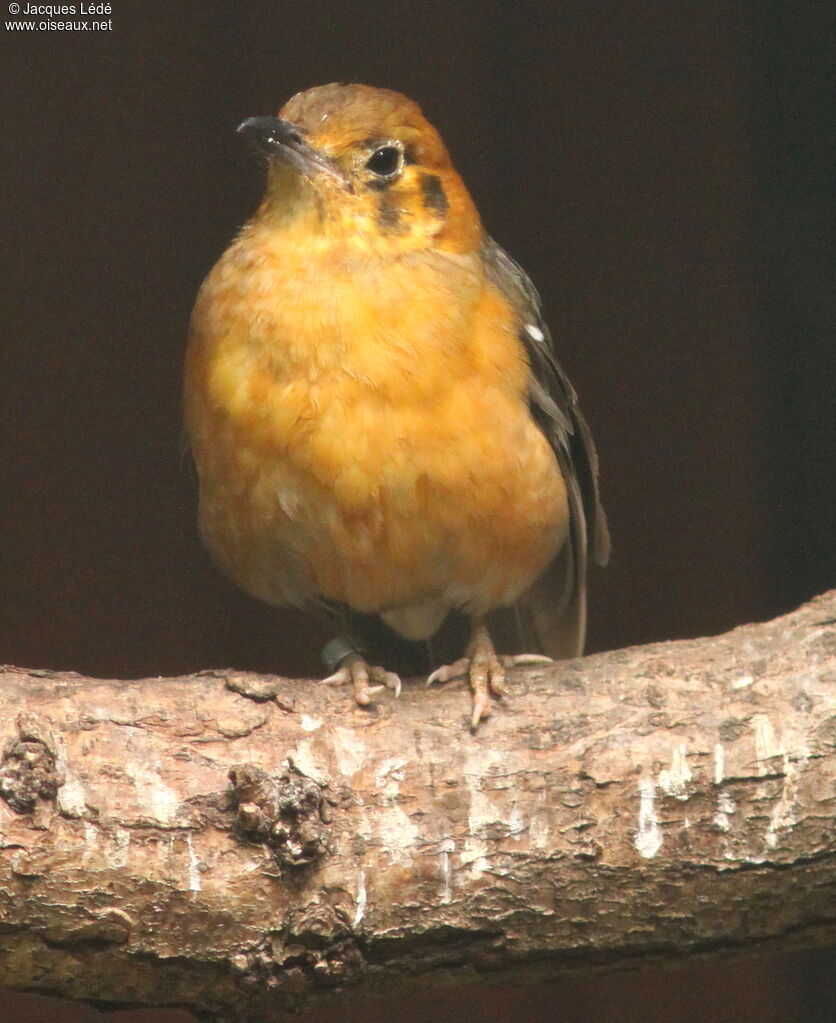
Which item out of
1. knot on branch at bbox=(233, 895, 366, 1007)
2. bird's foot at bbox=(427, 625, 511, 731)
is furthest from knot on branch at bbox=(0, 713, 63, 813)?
bird's foot at bbox=(427, 625, 511, 731)

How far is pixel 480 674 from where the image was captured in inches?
133

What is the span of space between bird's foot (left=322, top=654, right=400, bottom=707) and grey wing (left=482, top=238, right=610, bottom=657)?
2.67ft

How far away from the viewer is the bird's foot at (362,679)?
3336mm

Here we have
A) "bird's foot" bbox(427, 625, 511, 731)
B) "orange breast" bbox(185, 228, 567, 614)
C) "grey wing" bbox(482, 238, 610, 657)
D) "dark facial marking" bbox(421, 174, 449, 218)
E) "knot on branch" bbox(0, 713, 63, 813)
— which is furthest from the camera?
"grey wing" bbox(482, 238, 610, 657)

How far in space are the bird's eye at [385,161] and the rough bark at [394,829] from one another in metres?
1.31

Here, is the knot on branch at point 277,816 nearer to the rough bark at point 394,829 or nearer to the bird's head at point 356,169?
the rough bark at point 394,829

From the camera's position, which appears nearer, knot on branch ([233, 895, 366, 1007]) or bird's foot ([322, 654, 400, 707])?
knot on branch ([233, 895, 366, 1007])

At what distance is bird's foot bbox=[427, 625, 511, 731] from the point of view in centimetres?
326

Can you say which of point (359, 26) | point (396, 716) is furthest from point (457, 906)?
point (359, 26)

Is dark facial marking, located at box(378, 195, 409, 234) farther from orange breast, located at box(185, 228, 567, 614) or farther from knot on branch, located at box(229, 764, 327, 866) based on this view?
knot on branch, located at box(229, 764, 327, 866)

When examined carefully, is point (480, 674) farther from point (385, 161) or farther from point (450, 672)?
point (385, 161)

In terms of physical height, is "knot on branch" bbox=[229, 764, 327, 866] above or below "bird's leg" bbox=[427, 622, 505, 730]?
below

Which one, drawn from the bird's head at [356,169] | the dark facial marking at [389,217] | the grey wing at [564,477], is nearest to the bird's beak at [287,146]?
the bird's head at [356,169]

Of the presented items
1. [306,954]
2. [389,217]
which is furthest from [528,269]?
[306,954]
